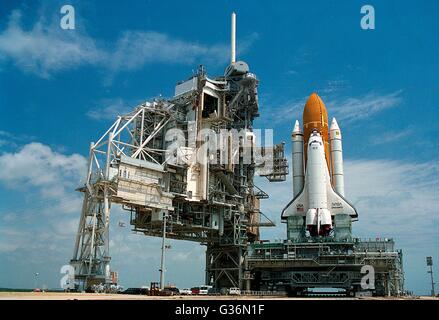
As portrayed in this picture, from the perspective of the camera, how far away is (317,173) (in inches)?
2341

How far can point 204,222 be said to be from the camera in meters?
63.8

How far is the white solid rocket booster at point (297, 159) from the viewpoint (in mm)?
64125

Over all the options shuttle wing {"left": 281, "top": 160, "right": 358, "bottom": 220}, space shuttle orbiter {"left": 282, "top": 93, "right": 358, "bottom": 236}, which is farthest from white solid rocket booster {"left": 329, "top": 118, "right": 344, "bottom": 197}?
shuttle wing {"left": 281, "top": 160, "right": 358, "bottom": 220}

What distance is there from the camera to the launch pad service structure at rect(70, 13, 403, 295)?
54.6 m

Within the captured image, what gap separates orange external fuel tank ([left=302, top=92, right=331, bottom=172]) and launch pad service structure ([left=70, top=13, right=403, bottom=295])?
0.14 m

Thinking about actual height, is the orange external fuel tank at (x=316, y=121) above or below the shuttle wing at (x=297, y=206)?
above

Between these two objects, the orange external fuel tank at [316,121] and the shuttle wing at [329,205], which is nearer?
the shuttle wing at [329,205]

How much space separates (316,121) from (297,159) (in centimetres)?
609

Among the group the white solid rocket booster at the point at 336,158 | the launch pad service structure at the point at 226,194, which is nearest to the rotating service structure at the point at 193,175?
the launch pad service structure at the point at 226,194

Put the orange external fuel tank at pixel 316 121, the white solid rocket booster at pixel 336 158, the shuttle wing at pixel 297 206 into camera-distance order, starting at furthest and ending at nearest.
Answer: the orange external fuel tank at pixel 316 121
the white solid rocket booster at pixel 336 158
the shuttle wing at pixel 297 206

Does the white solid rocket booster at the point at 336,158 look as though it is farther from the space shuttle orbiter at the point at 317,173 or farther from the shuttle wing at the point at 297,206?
the shuttle wing at the point at 297,206

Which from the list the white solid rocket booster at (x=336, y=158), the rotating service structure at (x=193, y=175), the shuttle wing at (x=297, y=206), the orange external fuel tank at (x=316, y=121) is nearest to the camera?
the rotating service structure at (x=193, y=175)

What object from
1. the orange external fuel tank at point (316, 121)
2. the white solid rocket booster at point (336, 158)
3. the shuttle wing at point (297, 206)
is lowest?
the shuttle wing at point (297, 206)
